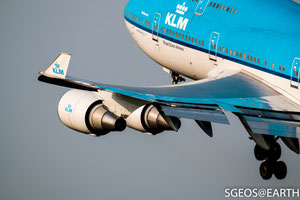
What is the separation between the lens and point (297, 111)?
176 ft

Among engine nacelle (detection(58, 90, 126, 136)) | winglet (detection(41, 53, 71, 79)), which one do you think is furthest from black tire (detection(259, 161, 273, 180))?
winglet (detection(41, 53, 71, 79))

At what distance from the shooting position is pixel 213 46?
196 ft

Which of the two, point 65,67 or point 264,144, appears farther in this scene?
point 264,144

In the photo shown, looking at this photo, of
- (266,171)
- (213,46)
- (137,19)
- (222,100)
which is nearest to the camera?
(222,100)

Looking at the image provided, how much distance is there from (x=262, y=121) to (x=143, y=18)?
18981 millimetres

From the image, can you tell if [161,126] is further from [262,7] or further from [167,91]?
[262,7]

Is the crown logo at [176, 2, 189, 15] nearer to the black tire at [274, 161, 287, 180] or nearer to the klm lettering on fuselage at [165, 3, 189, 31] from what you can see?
the klm lettering on fuselage at [165, 3, 189, 31]

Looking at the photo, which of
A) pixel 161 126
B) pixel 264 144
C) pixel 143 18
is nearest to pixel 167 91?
pixel 161 126

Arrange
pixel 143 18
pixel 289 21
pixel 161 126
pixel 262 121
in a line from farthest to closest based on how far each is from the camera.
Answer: pixel 143 18, pixel 289 21, pixel 161 126, pixel 262 121

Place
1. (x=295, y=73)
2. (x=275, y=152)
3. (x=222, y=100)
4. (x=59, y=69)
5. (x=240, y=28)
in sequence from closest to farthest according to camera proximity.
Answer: (x=59, y=69) → (x=222, y=100) → (x=295, y=73) → (x=275, y=152) → (x=240, y=28)

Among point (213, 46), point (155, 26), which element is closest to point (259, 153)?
point (213, 46)

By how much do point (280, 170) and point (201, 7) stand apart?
11.1 metres

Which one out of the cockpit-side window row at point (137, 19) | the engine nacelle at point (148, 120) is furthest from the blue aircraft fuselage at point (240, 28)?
the engine nacelle at point (148, 120)

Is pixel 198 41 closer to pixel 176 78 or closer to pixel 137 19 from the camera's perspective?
pixel 176 78
